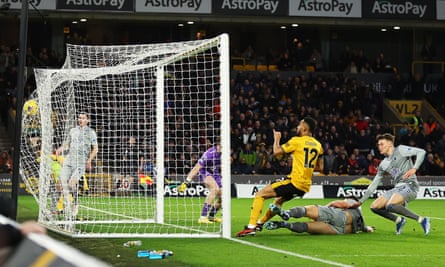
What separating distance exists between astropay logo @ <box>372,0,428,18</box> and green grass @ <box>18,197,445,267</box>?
67.3ft

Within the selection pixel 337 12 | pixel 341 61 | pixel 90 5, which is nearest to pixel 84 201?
pixel 90 5

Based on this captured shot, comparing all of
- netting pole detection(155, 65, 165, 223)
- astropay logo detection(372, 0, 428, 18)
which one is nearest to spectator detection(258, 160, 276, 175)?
astropay logo detection(372, 0, 428, 18)

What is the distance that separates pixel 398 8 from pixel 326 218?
22364mm

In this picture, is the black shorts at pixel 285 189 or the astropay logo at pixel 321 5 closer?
the black shorts at pixel 285 189

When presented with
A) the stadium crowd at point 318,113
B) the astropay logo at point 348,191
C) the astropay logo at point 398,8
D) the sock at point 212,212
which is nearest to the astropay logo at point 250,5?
the stadium crowd at point 318,113

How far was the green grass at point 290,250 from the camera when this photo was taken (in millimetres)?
10000

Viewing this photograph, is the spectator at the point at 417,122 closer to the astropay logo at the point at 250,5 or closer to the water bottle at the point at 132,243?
the astropay logo at the point at 250,5

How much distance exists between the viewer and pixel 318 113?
3406cm

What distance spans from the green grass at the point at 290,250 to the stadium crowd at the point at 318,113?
15208 millimetres

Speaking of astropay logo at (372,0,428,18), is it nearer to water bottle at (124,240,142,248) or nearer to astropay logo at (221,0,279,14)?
astropay logo at (221,0,279,14)

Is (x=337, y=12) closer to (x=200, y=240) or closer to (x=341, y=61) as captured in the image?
(x=341, y=61)

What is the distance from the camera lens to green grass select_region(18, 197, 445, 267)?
32.8 ft

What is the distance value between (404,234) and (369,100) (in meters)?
21.9

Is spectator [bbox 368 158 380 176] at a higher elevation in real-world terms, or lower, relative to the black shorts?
lower
